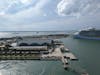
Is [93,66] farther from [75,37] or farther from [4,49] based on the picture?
[75,37]

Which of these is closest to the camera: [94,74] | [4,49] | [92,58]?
[94,74]

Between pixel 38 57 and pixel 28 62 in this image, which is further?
pixel 38 57

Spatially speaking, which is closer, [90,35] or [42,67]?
[42,67]

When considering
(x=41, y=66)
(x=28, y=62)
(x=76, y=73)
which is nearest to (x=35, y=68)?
(x=41, y=66)

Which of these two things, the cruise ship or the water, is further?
the cruise ship

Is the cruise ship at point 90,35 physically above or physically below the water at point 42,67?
above

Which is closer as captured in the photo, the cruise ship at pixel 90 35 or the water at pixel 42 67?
the water at pixel 42 67

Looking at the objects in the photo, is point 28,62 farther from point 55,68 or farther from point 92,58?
point 92,58

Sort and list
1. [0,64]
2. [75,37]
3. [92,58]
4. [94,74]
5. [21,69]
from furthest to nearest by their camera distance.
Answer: [75,37], [92,58], [0,64], [21,69], [94,74]

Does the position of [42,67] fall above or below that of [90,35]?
below

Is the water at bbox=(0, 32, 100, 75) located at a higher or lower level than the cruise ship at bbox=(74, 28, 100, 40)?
lower
